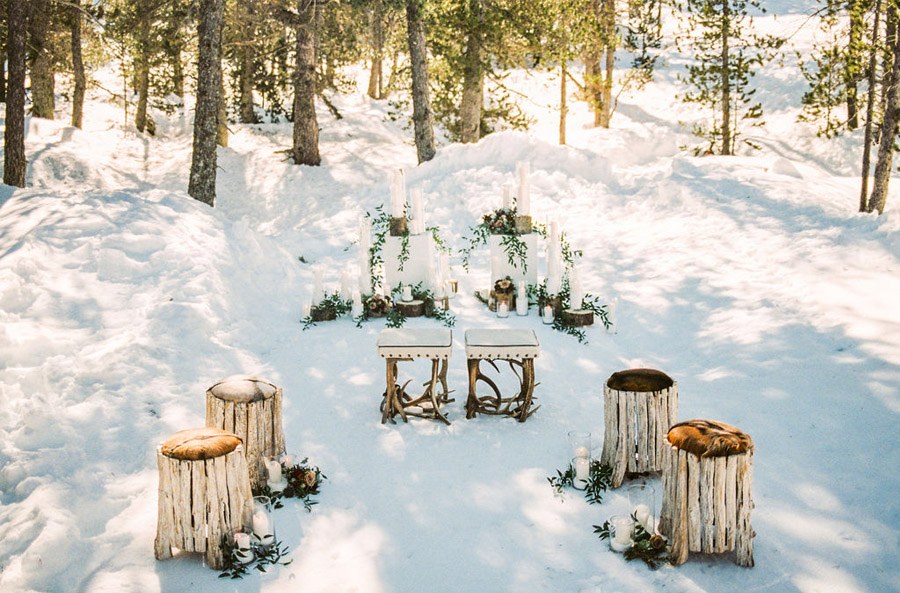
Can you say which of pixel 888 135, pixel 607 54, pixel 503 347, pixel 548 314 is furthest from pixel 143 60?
pixel 888 135

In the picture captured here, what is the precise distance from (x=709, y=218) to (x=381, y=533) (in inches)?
367

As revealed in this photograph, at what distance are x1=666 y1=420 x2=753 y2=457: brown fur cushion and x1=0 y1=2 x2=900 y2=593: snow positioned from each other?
749 millimetres

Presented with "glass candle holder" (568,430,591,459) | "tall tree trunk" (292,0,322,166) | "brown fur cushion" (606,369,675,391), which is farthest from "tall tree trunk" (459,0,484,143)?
"brown fur cushion" (606,369,675,391)

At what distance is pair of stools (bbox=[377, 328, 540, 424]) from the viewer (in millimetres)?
6648

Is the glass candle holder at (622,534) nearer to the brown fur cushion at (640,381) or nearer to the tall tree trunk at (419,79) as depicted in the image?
the brown fur cushion at (640,381)

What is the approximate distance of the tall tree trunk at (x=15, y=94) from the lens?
13.0 meters

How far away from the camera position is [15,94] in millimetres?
13117

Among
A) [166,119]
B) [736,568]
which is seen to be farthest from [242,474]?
[166,119]

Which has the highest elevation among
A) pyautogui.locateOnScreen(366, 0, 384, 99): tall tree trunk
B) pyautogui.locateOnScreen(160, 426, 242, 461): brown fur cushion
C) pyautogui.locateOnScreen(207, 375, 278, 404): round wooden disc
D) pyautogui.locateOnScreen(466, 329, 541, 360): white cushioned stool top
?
pyautogui.locateOnScreen(366, 0, 384, 99): tall tree trunk

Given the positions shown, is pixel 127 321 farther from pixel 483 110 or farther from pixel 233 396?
pixel 483 110

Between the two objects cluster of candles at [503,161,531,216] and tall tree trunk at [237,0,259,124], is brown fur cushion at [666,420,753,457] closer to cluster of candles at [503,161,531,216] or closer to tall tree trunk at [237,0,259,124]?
cluster of candles at [503,161,531,216]

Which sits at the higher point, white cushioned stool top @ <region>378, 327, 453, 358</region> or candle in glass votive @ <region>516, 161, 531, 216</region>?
candle in glass votive @ <region>516, 161, 531, 216</region>

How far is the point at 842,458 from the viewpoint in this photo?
209 inches

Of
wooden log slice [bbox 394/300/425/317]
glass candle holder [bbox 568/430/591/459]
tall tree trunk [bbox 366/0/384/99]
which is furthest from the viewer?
tall tree trunk [bbox 366/0/384/99]
